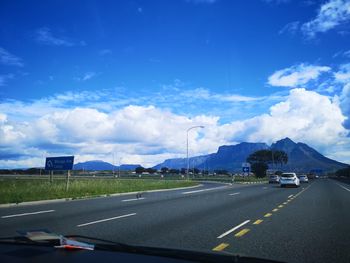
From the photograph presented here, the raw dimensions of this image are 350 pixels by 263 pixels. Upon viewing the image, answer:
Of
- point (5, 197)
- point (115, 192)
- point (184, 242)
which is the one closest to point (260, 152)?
point (115, 192)

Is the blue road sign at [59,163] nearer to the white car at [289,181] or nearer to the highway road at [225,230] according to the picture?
the highway road at [225,230]

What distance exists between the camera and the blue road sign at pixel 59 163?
108 feet

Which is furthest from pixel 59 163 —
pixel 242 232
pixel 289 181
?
pixel 289 181

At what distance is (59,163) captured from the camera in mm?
33500

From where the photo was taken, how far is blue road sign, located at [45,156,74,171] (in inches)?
1291

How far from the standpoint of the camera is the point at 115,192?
32062 mm

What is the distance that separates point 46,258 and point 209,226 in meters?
7.99

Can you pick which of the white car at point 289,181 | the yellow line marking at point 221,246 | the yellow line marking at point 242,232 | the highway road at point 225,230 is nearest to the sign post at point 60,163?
the highway road at point 225,230

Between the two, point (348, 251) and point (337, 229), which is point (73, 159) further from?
point (348, 251)

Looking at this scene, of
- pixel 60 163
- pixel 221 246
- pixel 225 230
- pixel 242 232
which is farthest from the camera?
pixel 60 163

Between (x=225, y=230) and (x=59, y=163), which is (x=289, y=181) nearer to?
(x=59, y=163)

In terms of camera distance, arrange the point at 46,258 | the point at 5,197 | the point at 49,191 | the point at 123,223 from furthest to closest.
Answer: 1. the point at 49,191
2. the point at 5,197
3. the point at 123,223
4. the point at 46,258

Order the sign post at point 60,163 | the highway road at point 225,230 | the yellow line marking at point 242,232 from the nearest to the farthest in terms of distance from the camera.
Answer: the highway road at point 225,230 < the yellow line marking at point 242,232 < the sign post at point 60,163

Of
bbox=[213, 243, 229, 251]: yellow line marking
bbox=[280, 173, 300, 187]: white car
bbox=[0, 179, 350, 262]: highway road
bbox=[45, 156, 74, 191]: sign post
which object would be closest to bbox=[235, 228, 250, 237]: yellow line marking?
bbox=[0, 179, 350, 262]: highway road
